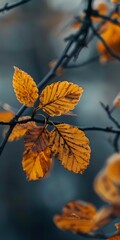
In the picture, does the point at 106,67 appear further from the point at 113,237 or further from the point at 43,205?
the point at 113,237

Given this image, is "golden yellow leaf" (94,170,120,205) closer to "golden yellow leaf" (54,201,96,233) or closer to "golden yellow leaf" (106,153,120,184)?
"golden yellow leaf" (106,153,120,184)

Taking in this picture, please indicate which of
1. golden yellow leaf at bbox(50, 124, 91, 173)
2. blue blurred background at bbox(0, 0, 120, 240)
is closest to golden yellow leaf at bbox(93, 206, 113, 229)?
golden yellow leaf at bbox(50, 124, 91, 173)

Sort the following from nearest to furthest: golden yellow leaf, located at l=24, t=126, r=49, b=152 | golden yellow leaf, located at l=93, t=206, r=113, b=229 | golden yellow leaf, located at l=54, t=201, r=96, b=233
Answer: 1. golden yellow leaf, located at l=93, t=206, r=113, b=229
2. golden yellow leaf, located at l=24, t=126, r=49, b=152
3. golden yellow leaf, located at l=54, t=201, r=96, b=233

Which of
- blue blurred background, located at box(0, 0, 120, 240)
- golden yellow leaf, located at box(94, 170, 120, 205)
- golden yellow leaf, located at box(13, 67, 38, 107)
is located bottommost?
golden yellow leaf, located at box(94, 170, 120, 205)

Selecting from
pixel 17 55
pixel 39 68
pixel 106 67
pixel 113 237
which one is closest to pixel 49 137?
pixel 113 237

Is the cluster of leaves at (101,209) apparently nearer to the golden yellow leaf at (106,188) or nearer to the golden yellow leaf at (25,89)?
the golden yellow leaf at (106,188)

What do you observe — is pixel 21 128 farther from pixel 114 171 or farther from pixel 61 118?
pixel 61 118
